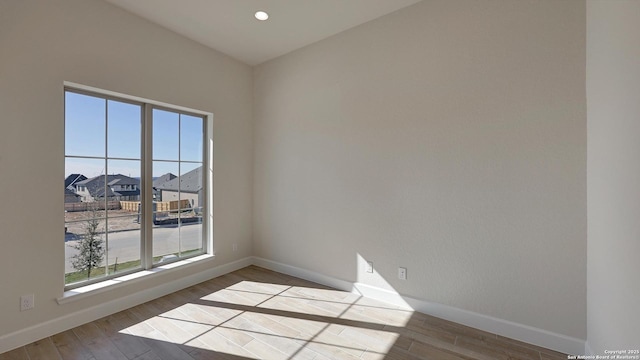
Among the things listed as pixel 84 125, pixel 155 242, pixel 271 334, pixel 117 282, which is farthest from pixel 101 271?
pixel 271 334

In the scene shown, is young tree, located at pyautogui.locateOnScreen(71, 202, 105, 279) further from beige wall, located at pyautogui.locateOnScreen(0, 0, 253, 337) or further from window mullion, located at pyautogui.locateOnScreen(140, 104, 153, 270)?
window mullion, located at pyautogui.locateOnScreen(140, 104, 153, 270)

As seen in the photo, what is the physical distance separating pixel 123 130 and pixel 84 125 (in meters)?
0.32

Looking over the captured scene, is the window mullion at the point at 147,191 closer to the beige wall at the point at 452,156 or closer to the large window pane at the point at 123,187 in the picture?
the large window pane at the point at 123,187

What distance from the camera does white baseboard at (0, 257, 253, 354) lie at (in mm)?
2046

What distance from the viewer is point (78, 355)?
1969 millimetres

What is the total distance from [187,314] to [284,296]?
99cm

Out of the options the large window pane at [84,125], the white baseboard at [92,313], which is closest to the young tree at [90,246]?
the white baseboard at [92,313]

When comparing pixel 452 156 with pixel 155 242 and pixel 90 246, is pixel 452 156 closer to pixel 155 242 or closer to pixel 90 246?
pixel 155 242

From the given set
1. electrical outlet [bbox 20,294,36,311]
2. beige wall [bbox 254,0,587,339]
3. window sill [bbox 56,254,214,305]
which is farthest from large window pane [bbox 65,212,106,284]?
beige wall [bbox 254,0,587,339]

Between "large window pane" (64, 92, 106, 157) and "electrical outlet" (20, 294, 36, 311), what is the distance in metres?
1.22

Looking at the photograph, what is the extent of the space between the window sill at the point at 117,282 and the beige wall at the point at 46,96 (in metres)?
0.07

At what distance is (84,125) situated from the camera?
8.32 feet

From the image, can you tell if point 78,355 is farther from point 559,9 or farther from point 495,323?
point 559,9

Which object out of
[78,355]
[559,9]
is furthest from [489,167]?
[78,355]
